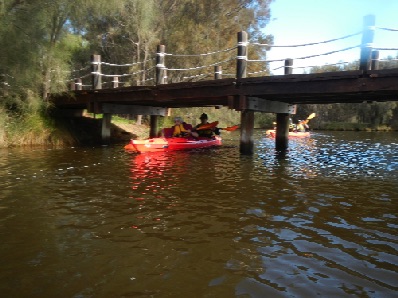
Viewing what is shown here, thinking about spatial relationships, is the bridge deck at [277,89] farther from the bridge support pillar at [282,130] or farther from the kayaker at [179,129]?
the kayaker at [179,129]

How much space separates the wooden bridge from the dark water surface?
2.75 metres

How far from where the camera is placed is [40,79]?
1484cm

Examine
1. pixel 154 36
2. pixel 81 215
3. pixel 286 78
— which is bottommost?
pixel 81 215

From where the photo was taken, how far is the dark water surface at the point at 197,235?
10.8 ft

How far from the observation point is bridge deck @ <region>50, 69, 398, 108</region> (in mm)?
9242

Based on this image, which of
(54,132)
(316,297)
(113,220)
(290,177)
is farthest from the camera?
(54,132)

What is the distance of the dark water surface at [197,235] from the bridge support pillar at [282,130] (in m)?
7.21

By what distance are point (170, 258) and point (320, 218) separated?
8.62ft

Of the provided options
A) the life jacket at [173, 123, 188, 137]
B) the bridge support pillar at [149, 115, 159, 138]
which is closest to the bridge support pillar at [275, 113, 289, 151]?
the life jacket at [173, 123, 188, 137]

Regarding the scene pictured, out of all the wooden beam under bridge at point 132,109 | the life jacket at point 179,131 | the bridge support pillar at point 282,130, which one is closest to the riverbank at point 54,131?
the wooden beam under bridge at point 132,109

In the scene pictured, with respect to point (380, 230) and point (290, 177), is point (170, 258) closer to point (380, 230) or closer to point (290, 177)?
point (380, 230)

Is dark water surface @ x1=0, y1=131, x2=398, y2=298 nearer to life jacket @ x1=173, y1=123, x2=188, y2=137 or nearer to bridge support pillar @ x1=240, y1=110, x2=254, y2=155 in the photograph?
bridge support pillar @ x1=240, y1=110, x2=254, y2=155

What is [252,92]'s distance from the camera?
11.8 meters

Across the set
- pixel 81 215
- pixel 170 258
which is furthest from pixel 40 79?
pixel 170 258
